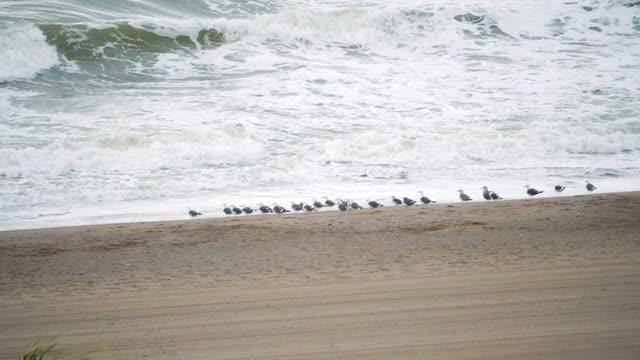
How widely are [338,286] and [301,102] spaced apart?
718cm

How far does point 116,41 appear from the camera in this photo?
570 inches

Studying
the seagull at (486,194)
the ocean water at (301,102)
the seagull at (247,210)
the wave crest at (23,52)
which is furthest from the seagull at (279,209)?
the wave crest at (23,52)

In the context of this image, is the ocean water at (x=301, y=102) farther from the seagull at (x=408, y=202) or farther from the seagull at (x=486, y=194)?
the seagull at (x=408, y=202)

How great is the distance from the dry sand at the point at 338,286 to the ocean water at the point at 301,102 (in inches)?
42.1

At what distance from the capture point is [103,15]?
50.9ft

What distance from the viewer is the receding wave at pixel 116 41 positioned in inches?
548

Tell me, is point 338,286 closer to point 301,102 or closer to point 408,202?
point 408,202

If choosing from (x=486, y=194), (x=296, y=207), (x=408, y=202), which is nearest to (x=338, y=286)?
(x=296, y=207)

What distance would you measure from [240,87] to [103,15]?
5086 millimetres

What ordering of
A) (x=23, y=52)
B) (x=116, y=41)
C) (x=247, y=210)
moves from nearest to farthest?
(x=247, y=210) < (x=23, y=52) < (x=116, y=41)

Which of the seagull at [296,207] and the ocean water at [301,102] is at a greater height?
the seagull at [296,207]

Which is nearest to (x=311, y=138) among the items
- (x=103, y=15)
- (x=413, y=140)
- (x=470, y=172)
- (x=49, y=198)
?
(x=413, y=140)

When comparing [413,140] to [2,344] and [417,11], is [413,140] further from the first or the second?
[417,11]

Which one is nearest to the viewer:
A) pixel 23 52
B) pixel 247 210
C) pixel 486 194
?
pixel 247 210
